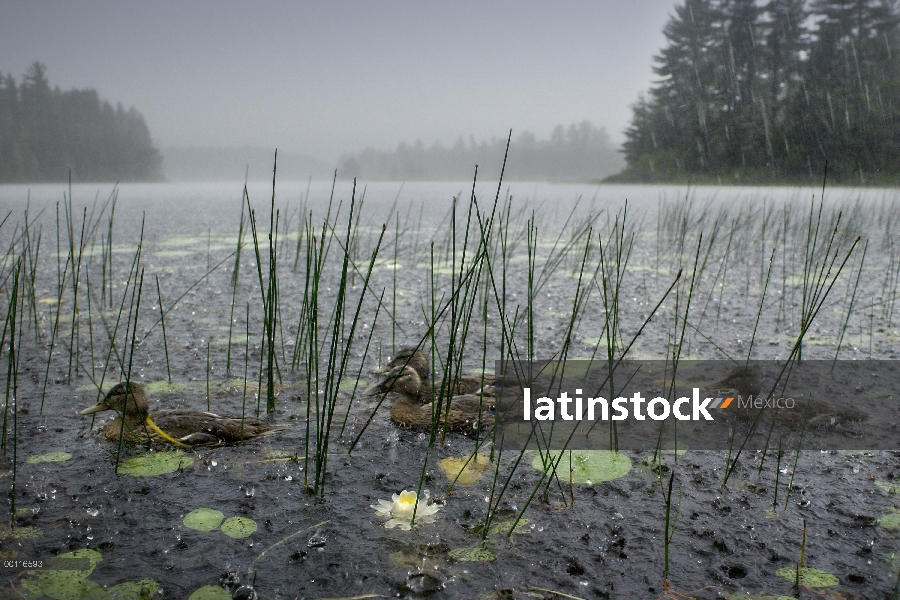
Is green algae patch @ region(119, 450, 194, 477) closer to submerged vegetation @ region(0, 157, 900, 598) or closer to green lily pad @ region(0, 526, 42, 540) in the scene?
submerged vegetation @ region(0, 157, 900, 598)

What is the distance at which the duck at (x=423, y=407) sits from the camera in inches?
51.8

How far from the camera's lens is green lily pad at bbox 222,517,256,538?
89cm

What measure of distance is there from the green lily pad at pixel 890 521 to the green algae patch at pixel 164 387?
1.47m

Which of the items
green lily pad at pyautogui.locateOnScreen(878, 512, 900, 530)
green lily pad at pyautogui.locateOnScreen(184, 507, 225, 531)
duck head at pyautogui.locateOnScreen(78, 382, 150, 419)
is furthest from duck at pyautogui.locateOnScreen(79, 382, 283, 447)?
green lily pad at pyautogui.locateOnScreen(878, 512, 900, 530)

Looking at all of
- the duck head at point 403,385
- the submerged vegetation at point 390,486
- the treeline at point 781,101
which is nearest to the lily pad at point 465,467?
the submerged vegetation at point 390,486

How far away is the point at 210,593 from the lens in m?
0.76

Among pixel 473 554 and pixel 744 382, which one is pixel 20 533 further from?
pixel 744 382

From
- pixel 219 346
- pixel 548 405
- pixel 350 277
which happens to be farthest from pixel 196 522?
pixel 350 277

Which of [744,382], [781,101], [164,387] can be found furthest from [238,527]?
[781,101]

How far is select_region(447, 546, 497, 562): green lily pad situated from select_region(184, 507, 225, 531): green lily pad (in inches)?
14.1

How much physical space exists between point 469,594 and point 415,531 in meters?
0.16

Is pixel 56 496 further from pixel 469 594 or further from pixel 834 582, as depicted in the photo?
pixel 834 582

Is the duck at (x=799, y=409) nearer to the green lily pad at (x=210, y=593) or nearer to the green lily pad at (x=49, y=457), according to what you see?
the green lily pad at (x=210, y=593)

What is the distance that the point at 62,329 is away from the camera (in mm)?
2086
